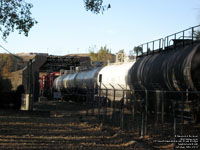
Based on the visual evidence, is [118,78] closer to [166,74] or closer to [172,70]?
[166,74]

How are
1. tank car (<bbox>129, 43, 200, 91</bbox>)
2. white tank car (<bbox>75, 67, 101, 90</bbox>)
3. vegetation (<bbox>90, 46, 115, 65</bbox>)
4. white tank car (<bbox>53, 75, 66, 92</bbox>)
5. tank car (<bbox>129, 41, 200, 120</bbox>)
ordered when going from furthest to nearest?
vegetation (<bbox>90, 46, 115, 65</bbox>)
white tank car (<bbox>53, 75, 66, 92</bbox>)
white tank car (<bbox>75, 67, 101, 90</bbox>)
tank car (<bbox>129, 43, 200, 91</bbox>)
tank car (<bbox>129, 41, 200, 120</bbox>)

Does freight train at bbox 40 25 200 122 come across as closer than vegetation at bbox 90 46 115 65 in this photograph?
Yes

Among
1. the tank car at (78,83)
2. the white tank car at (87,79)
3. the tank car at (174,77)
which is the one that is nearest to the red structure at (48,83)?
the tank car at (78,83)

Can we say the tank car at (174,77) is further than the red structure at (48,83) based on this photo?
No

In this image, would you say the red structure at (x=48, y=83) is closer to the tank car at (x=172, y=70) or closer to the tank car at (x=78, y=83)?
the tank car at (x=78, y=83)

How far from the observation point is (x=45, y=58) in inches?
2901

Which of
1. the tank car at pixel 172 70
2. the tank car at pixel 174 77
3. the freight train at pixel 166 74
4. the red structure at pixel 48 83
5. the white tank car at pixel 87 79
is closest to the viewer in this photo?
the tank car at pixel 174 77

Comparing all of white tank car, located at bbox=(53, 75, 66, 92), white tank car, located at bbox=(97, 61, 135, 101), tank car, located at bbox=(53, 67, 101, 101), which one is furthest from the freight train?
white tank car, located at bbox=(53, 75, 66, 92)

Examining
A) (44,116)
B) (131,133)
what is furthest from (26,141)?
(44,116)

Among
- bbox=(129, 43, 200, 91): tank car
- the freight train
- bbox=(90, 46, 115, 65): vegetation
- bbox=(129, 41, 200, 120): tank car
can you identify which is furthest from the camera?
bbox=(90, 46, 115, 65): vegetation

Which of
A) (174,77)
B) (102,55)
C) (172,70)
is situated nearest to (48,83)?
(172,70)

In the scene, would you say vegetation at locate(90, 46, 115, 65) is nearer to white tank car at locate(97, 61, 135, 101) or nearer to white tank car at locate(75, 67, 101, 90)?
white tank car at locate(75, 67, 101, 90)

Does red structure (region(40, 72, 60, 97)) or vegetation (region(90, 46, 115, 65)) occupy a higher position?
vegetation (region(90, 46, 115, 65))

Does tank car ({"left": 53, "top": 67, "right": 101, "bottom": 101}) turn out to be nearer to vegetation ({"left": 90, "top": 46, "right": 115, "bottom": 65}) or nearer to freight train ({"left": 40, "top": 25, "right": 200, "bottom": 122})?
freight train ({"left": 40, "top": 25, "right": 200, "bottom": 122})
